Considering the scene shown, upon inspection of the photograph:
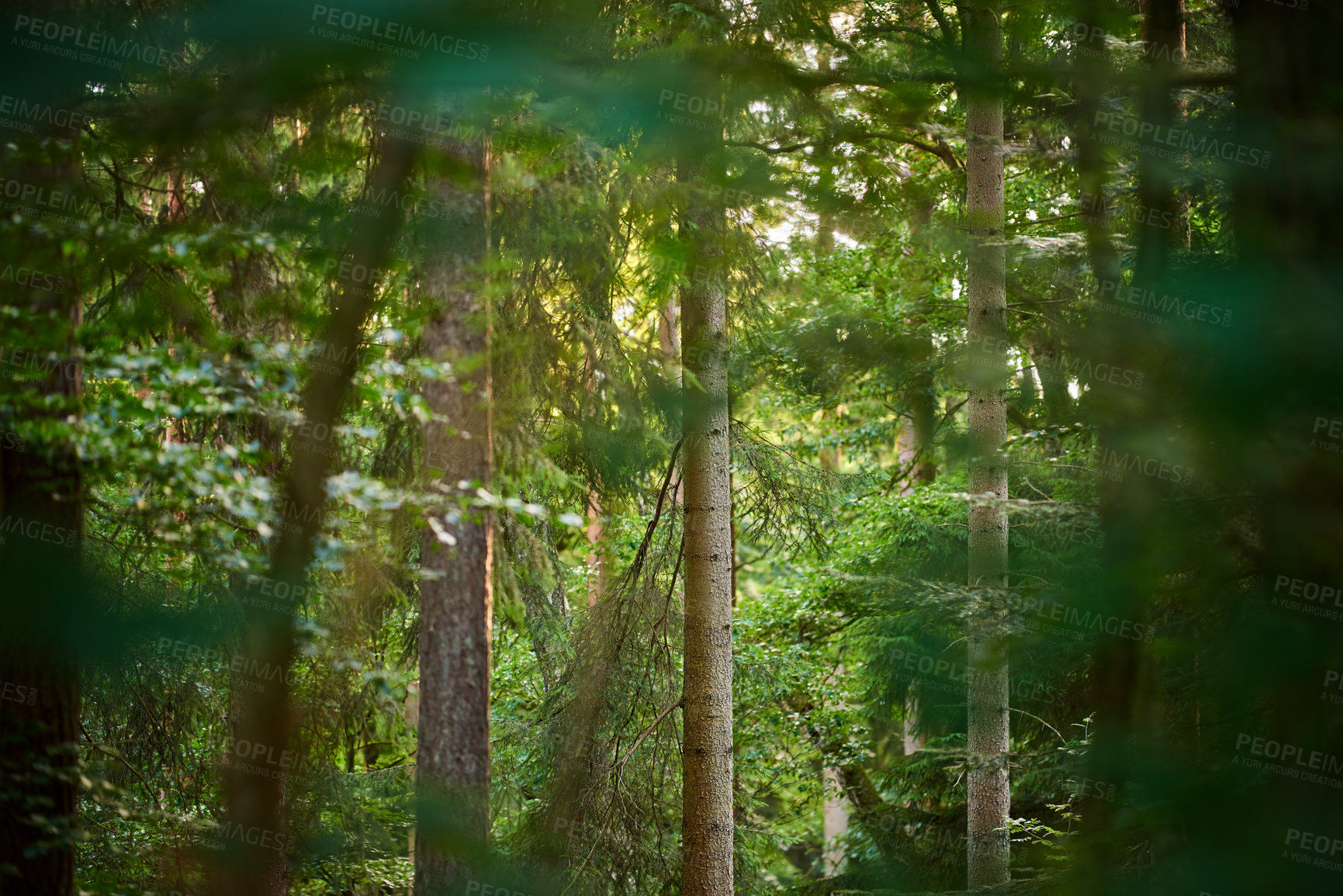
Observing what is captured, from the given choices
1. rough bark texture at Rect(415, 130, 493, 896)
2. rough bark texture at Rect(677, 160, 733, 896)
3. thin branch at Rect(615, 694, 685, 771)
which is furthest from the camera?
thin branch at Rect(615, 694, 685, 771)

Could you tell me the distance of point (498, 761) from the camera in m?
8.61

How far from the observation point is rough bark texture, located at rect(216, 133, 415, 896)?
4941mm

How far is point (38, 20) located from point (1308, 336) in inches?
205

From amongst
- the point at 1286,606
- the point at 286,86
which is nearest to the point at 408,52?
the point at 286,86

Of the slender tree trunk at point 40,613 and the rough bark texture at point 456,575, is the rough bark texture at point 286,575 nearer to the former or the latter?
the rough bark texture at point 456,575

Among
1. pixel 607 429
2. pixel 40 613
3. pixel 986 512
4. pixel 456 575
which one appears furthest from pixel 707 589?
pixel 40 613

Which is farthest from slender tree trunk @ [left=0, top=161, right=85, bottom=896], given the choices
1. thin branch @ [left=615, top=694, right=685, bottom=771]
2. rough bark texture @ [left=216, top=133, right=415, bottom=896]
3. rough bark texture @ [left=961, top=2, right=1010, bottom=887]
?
rough bark texture @ [left=961, top=2, right=1010, bottom=887]

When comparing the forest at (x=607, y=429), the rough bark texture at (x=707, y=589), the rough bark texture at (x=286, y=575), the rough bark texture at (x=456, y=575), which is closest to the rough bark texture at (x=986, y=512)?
the forest at (x=607, y=429)

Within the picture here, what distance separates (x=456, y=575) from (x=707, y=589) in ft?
9.13

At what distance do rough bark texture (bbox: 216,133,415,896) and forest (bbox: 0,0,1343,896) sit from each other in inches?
1.5

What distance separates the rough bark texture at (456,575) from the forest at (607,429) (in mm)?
24

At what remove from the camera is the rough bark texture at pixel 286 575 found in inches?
195

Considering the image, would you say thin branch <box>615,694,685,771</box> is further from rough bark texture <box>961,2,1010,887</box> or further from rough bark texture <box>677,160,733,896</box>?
rough bark texture <box>961,2,1010,887</box>

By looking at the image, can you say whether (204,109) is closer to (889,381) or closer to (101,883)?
(101,883)
